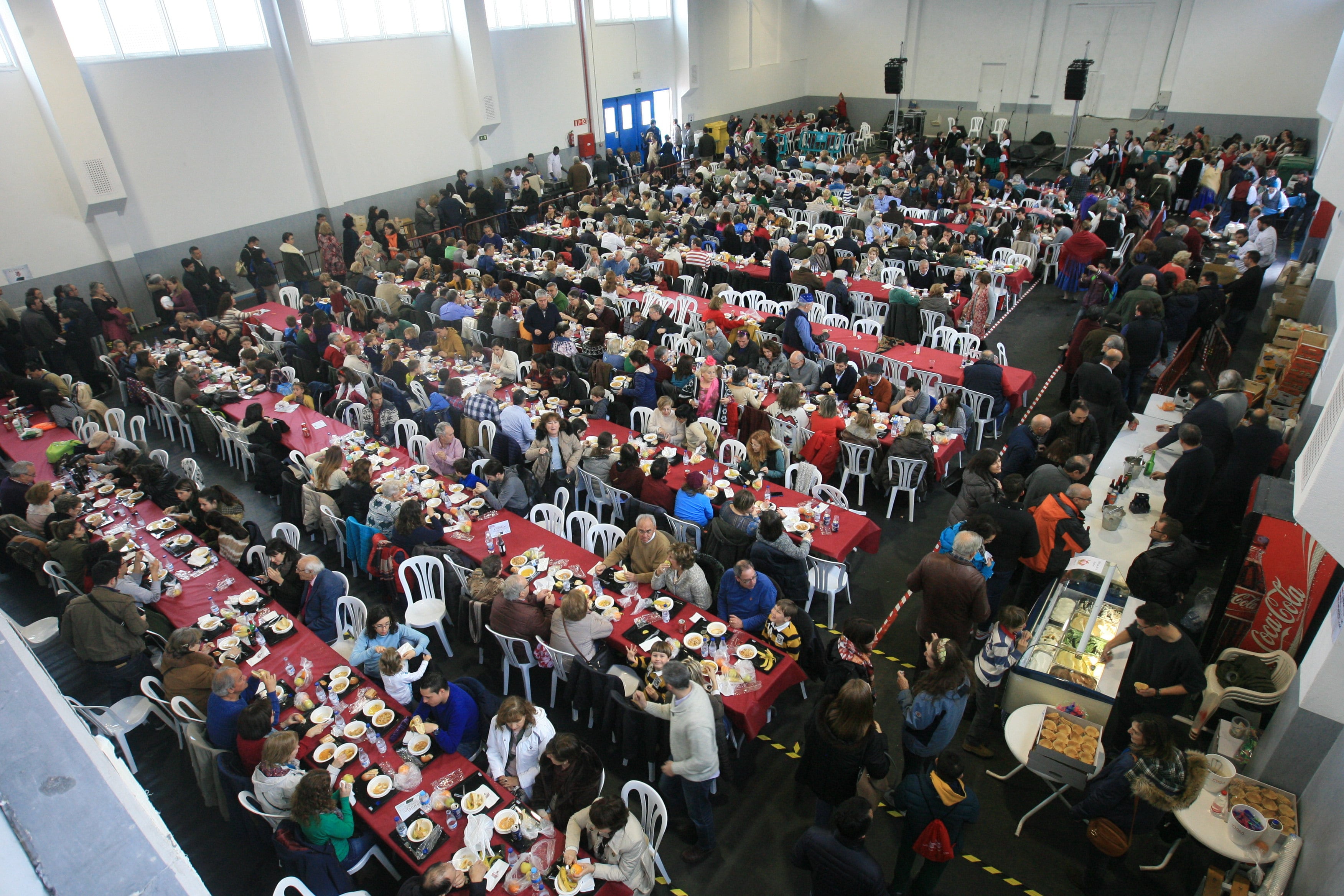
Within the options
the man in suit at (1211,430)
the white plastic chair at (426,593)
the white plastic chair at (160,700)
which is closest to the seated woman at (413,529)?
the white plastic chair at (426,593)

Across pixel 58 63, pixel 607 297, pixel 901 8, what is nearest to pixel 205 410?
pixel 607 297

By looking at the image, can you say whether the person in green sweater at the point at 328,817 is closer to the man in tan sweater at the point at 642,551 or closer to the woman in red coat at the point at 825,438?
the man in tan sweater at the point at 642,551

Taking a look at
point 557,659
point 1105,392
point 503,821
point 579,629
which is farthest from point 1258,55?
point 503,821

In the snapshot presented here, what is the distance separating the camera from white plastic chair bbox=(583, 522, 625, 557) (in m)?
7.25

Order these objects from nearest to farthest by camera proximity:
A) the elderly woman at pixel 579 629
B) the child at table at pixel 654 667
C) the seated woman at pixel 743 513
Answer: the child at table at pixel 654 667 → the elderly woman at pixel 579 629 → the seated woman at pixel 743 513

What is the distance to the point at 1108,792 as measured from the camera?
450 cm

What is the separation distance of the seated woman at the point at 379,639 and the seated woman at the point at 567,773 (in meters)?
1.74

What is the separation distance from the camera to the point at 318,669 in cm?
583

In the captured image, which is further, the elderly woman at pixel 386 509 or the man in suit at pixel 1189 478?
the elderly woman at pixel 386 509

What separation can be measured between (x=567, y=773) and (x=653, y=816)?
0.69 meters

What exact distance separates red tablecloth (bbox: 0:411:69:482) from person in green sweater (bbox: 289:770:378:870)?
21.7ft

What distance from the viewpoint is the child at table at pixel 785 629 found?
18.6ft

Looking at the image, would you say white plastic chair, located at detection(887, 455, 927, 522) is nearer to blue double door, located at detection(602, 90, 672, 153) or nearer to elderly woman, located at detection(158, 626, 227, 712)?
elderly woman, located at detection(158, 626, 227, 712)

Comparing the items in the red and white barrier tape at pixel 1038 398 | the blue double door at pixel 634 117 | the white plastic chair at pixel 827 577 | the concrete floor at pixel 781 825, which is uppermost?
the blue double door at pixel 634 117
